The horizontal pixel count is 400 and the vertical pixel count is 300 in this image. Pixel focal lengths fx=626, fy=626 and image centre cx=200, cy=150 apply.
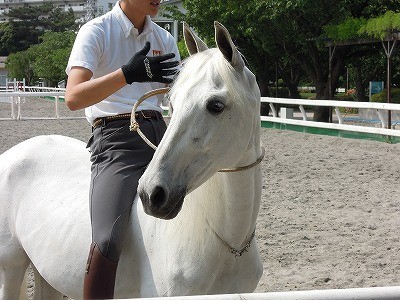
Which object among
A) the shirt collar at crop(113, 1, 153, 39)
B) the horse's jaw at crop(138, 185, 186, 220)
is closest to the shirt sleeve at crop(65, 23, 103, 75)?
the shirt collar at crop(113, 1, 153, 39)

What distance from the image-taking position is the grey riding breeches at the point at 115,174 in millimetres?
2543

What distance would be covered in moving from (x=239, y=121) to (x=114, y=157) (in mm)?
725

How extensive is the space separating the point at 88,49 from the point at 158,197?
919 millimetres

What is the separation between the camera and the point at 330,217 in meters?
6.65

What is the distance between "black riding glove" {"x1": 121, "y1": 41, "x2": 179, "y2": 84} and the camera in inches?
96.3

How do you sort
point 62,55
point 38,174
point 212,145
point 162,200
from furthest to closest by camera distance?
point 62,55 < point 38,174 < point 212,145 < point 162,200

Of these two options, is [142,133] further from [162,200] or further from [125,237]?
[162,200]

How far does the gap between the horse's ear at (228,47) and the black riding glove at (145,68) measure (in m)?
0.34

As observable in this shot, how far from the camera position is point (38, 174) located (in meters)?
3.17

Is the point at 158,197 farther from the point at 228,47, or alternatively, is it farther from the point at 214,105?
the point at 228,47

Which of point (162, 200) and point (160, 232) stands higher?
point (162, 200)

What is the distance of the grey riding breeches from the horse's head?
20.4 inches

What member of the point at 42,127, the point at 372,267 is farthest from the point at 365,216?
the point at 42,127

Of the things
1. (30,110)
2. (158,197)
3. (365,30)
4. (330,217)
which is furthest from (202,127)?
(30,110)
